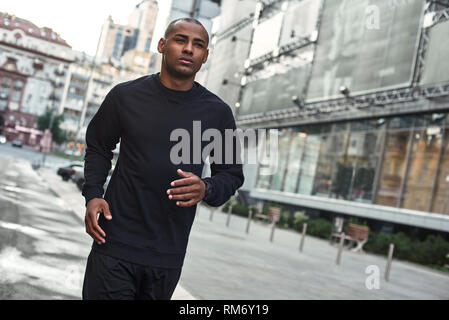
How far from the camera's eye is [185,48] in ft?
8.04

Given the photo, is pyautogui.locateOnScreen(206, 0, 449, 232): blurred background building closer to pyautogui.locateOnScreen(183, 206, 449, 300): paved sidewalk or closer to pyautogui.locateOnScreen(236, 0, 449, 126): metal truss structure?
pyautogui.locateOnScreen(236, 0, 449, 126): metal truss structure

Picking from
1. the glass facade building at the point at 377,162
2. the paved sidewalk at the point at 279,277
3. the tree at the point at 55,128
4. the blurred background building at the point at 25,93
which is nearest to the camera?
the paved sidewalk at the point at 279,277

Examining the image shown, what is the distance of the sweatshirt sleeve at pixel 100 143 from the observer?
2.58 m

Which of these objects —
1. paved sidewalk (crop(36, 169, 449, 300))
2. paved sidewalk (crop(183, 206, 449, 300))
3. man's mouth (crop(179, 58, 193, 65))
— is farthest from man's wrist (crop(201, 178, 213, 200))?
paved sidewalk (crop(183, 206, 449, 300))

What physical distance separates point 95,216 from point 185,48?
0.75 metres

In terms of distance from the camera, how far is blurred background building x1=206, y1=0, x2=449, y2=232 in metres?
25.0

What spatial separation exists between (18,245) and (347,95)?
74.9 feet

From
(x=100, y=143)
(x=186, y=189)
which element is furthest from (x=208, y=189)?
(x=100, y=143)

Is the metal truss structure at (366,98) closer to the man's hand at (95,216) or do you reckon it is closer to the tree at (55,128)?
the man's hand at (95,216)

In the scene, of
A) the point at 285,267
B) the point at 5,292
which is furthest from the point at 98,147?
the point at 285,267

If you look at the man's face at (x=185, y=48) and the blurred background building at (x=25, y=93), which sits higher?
the blurred background building at (x=25, y=93)

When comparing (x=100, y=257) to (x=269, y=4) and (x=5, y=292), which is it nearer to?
(x=5, y=292)

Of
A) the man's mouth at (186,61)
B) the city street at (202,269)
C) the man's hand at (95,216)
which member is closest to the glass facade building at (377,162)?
the city street at (202,269)
